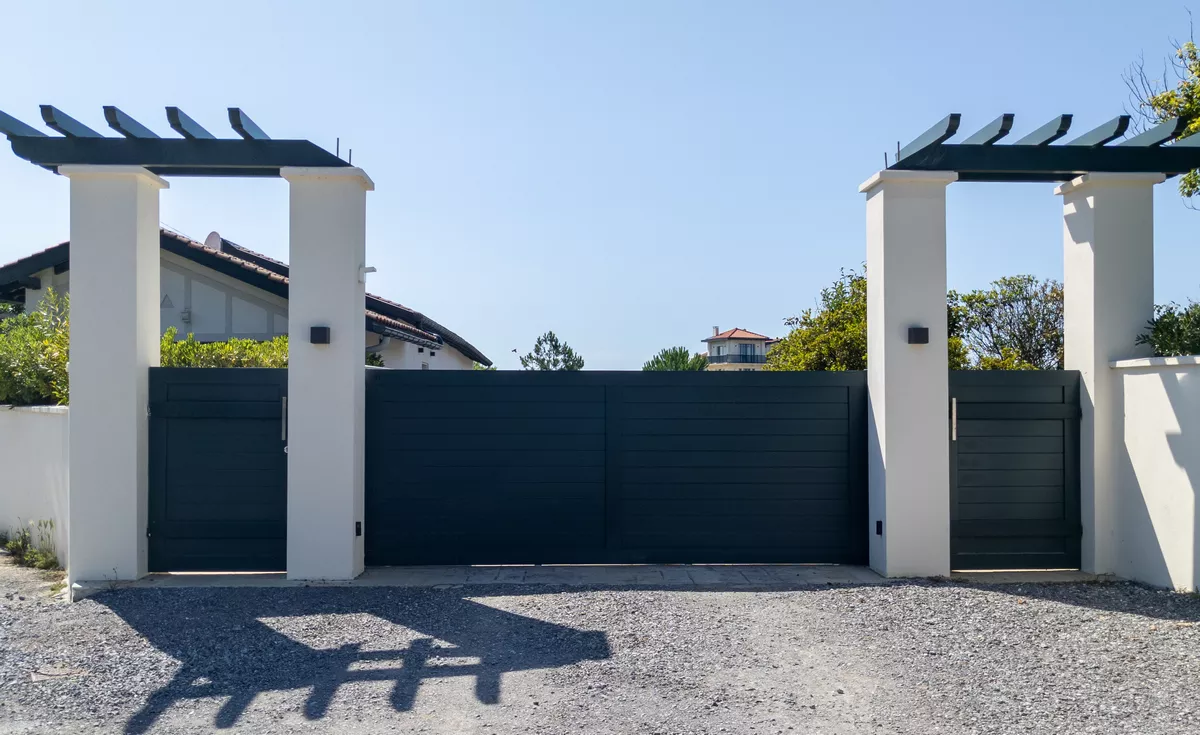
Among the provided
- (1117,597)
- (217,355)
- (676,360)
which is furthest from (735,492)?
(676,360)

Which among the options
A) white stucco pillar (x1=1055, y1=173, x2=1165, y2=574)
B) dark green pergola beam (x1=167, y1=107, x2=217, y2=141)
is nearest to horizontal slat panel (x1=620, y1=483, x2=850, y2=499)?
white stucco pillar (x1=1055, y1=173, x2=1165, y2=574)

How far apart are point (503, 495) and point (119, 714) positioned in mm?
3852

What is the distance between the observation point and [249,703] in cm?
485

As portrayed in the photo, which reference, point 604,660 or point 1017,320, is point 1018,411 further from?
point 1017,320

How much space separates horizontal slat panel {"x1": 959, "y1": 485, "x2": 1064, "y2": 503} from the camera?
26.2 ft

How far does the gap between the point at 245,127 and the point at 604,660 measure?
5055mm

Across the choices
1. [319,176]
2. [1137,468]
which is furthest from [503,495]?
[1137,468]

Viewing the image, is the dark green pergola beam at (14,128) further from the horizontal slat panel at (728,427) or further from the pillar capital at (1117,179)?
the pillar capital at (1117,179)

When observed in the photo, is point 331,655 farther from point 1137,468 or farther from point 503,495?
point 1137,468

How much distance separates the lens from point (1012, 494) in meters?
8.03

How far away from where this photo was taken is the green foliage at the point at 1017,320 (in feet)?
72.9

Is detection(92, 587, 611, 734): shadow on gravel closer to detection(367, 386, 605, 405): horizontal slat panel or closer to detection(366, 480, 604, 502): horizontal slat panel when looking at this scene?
detection(366, 480, 604, 502): horizontal slat panel

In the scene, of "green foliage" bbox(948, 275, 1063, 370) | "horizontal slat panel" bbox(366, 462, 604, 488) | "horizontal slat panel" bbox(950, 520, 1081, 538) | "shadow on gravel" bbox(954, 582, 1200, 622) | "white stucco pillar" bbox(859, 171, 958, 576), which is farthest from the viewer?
"green foliage" bbox(948, 275, 1063, 370)

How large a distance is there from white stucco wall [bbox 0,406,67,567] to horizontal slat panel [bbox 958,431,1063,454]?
8.35 m
